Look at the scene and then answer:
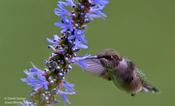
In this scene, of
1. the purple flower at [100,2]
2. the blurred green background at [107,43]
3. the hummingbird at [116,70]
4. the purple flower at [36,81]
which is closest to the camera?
the purple flower at [36,81]

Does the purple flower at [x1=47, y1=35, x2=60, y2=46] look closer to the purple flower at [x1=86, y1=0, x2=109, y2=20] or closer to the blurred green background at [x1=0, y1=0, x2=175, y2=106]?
the purple flower at [x1=86, y1=0, x2=109, y2=20]

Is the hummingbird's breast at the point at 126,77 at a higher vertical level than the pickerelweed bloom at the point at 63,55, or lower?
higher

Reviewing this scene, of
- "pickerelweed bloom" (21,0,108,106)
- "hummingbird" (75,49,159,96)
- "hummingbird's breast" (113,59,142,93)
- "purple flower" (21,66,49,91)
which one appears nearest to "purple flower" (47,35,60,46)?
"pickerelweed bloom" (21,0,108,106)

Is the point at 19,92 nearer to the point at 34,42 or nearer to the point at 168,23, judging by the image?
the point at 34,42

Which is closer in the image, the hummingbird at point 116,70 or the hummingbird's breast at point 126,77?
the hummingbird at point 116,70

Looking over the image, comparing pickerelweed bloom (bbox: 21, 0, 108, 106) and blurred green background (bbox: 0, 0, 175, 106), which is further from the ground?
blurred green background (bbox: 0, 0, 175, 106)

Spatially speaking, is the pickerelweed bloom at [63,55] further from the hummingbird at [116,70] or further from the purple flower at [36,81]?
the hummingbird at [116,70]

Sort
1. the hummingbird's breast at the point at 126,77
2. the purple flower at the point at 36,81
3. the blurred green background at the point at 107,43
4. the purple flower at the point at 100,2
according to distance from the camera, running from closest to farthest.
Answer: the purple flower at the point at 36,81
the purple flower at the point at 100,2
the hummingbird's breast at the point at 126,77
the blurred green background at the point at 107,43

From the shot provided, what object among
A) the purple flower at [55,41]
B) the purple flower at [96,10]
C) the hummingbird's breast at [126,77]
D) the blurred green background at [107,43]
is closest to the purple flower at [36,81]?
the purple flower at [55,41]
